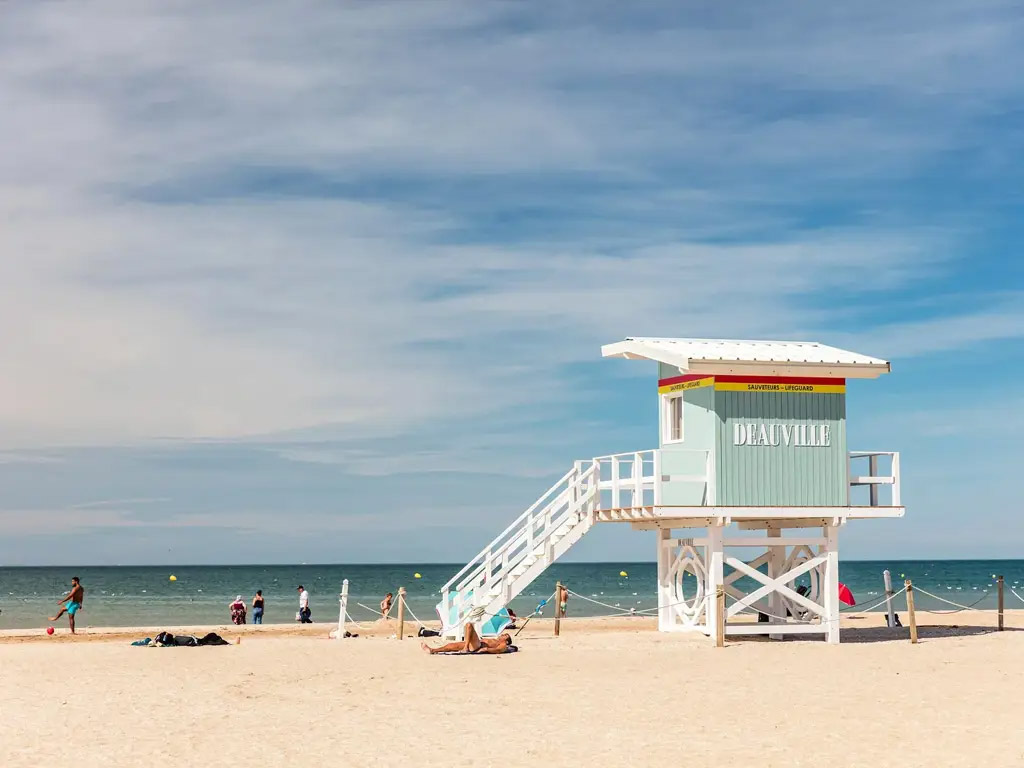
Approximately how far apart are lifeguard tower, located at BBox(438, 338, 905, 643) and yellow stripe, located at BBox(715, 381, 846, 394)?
0.02m

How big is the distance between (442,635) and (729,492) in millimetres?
6248

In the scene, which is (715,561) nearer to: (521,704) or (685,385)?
(685,385)

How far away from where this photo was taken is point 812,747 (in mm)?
13539

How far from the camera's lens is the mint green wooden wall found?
24.7 m

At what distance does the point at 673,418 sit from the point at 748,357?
7.52 feet

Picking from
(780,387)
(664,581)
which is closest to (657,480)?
(780,387)

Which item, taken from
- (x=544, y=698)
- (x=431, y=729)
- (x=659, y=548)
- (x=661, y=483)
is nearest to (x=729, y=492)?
(x=661, y=483)

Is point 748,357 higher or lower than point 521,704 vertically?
higher

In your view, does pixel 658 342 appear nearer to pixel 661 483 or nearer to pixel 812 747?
pixel 661 483

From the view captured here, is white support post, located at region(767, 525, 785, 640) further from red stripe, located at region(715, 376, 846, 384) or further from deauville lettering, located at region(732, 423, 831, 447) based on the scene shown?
red stripe, located at region(715, 376, 846, 384)

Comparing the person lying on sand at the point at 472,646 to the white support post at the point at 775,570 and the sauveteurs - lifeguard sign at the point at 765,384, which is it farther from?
the white support post at the point at 775,570

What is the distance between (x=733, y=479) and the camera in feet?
81.1

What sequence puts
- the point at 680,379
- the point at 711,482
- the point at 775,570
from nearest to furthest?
the point at 711,482
the point at 680,379
the point at 775,570

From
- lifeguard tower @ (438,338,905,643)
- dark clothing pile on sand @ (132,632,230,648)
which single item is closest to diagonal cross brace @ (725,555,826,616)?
lifeguard tower @ (438,338,905,643)
